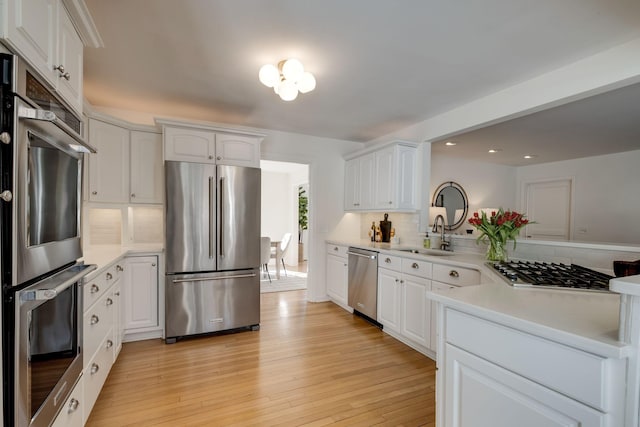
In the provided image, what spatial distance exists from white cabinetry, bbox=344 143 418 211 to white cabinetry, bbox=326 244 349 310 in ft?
2.40

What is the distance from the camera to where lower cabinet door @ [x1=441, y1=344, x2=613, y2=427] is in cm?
87

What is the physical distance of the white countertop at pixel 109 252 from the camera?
227 centimetres

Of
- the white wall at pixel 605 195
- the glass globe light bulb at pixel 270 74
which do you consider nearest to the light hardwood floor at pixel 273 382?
the glass globe light bulb at pixel 270 74

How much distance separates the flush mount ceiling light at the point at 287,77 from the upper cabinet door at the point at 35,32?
47.4 inches

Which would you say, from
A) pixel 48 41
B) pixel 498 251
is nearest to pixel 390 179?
pixel 498 251

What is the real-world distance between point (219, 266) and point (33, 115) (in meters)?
2.38

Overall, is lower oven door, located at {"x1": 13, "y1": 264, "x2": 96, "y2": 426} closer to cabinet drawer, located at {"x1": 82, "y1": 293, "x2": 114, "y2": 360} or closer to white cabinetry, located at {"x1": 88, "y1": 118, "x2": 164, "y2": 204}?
cabinet drawer, located at {"x1": 82, "y1": 293, "x2": 114, "y2": 360}

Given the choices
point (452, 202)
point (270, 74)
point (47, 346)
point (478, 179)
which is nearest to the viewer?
point (47, 346)

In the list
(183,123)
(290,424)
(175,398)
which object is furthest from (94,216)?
(290,424)

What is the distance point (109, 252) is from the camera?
2781 mm

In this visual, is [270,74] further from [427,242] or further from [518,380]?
[427,242]

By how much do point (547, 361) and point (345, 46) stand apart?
2.09 metres

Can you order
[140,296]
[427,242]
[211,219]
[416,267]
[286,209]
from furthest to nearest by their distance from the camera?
[286,209]
[427,242]
[211,219]
[140,296]
[416,267]

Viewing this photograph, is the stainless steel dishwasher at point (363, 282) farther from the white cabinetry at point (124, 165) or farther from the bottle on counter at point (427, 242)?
the white cabinetry at point (124, 165)
